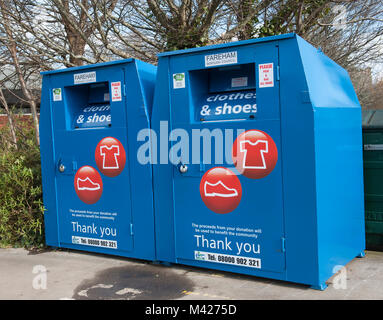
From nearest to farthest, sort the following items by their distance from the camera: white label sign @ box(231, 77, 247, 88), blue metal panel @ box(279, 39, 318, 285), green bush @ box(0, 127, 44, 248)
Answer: blue metal panel @ box(279, 39, 318, 285), white label sign @ box(231, 77, 247, 88), green bush @ box(0, 127, 44, 248)

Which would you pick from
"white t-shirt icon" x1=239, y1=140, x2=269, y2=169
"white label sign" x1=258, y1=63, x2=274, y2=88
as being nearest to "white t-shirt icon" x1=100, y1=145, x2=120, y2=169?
"white t-shirt icon" x1=239, y1=140, x2=269, y2=169

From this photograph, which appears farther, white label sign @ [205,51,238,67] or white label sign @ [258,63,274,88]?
white label sign @ [205,51,238,67]

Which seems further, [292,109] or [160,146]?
[160,146]

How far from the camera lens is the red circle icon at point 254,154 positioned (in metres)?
3.35

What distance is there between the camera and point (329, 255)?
3.36 metres

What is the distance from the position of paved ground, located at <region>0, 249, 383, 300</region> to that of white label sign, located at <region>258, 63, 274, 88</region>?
1.72 m

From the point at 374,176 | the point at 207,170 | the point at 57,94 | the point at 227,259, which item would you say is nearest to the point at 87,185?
the point at 57,94

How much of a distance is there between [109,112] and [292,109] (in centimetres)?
210

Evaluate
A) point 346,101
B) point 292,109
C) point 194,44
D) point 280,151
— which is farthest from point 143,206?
point 194,44

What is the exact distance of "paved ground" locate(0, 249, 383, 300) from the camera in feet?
10.7

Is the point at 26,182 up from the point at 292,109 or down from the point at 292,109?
down

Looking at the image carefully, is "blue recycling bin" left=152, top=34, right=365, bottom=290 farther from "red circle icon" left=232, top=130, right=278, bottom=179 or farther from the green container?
the green container
